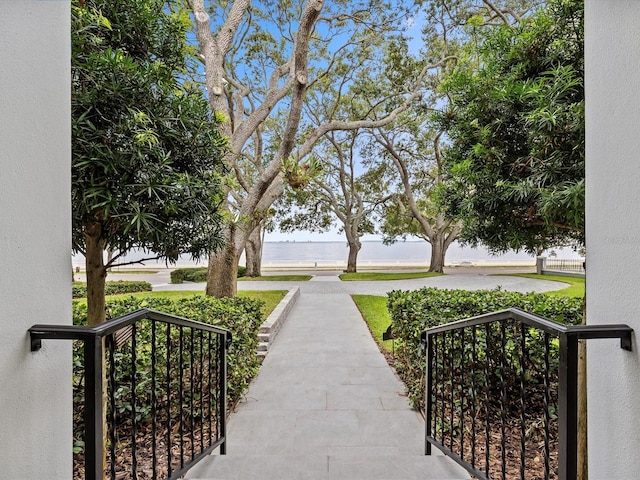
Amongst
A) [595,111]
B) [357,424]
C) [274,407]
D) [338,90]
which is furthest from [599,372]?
[338,90]

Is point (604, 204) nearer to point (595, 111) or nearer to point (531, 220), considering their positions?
point (595, 111)

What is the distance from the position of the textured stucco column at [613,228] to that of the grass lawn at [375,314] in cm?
405

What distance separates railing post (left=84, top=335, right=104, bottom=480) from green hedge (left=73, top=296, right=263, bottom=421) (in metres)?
1.15

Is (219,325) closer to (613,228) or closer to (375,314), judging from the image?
(613,228)

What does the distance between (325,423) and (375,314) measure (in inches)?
187

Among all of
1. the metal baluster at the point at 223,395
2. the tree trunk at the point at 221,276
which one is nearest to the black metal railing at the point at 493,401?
the metal baluster at the point at 223,395

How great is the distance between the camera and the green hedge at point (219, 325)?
2338 millimetres

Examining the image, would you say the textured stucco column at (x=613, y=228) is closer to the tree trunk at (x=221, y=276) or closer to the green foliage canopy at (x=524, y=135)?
the green foliage canopy at (x=524, y=135)

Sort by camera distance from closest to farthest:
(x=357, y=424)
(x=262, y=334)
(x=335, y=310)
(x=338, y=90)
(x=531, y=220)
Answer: (x=531, y=220) → (x=357, y=424) → (x=262, y=334) → (x=335, y=310) → (x=338, y=90)

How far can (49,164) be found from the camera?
119cm

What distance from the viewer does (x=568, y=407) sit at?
45.2 inches

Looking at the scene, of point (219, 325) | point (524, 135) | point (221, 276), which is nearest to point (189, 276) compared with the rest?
point (221, 276)

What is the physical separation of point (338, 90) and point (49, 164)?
12224 millimetres

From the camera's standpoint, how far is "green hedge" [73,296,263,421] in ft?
7.67
